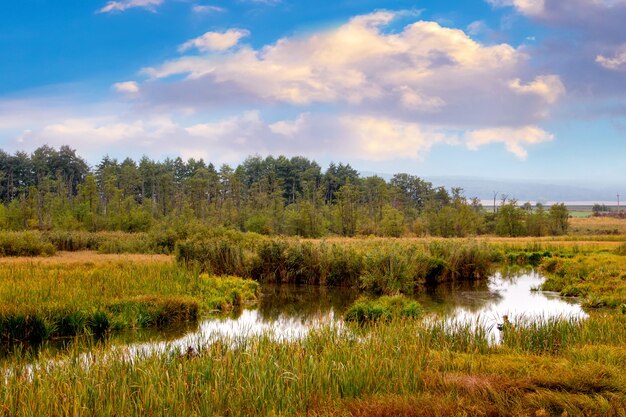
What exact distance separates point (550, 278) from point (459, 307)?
8.21m

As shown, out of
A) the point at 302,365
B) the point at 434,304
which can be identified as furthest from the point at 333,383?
the point at 434,304

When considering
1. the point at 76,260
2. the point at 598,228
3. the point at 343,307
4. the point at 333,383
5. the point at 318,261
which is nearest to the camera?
the point at 333,383

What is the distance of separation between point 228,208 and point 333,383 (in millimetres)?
64657

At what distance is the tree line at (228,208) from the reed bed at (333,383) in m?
43.0

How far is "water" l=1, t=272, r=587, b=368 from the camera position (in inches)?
620

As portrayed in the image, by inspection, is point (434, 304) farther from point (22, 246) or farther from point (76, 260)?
point (22, 246)

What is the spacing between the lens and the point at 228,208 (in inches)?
2813

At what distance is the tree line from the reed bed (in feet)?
141

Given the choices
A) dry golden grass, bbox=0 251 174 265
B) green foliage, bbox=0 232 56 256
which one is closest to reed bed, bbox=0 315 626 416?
dry golden grass, bbox=0 251 174 265

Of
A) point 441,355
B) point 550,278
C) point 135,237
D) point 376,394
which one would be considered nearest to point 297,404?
point 376,394

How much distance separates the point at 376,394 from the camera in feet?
24.6

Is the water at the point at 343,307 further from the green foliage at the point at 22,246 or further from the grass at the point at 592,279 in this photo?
the green foliage at the point at 22,246

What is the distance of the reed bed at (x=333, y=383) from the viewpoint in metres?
6.86

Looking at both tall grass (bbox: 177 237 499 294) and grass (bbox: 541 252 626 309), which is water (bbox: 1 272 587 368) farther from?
tall grass (bbox: 177 237 499 294)
